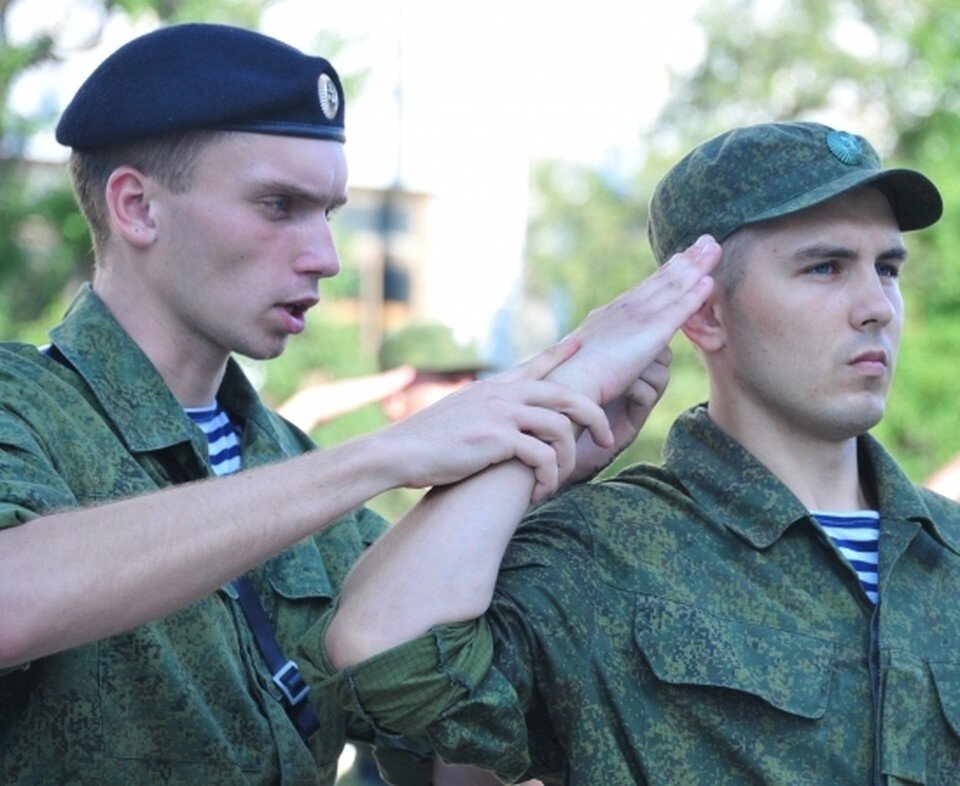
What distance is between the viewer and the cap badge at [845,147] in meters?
3.55

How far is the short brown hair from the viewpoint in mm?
3414

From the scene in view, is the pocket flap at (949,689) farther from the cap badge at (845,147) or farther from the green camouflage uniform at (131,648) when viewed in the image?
the green camouflage uniform at (131,648)

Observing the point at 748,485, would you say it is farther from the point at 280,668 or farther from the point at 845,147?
the point at 280,668

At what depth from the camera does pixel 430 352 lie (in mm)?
8703

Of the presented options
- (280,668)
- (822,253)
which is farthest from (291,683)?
(822,253)

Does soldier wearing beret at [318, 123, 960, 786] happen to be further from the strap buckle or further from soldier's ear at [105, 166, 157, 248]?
soldier's ear at [105, 166, 157, 248]

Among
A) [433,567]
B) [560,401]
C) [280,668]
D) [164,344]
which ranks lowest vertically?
[280,668]

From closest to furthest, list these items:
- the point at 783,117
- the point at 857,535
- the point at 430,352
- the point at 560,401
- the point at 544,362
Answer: the point at 560,401
the point at 544,362
the point at 857,535
the point at 430,352
the point at 783,117

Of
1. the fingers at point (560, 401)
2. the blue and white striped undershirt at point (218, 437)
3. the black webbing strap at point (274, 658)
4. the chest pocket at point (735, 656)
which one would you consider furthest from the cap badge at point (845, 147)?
the black webbing strap at point (274, 658)

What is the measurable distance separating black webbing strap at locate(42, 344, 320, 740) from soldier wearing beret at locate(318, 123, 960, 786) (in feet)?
0.96

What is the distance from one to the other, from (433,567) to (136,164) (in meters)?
1.11

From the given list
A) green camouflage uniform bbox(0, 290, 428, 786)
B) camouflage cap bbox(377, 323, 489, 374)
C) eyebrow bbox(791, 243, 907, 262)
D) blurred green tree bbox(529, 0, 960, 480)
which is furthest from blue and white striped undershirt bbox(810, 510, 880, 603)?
blurred green tree bbox(529, 0, 960, 480)

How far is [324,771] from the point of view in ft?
11.2

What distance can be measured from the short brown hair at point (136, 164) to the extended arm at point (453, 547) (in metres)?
0.82
